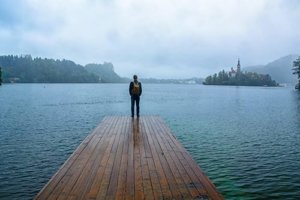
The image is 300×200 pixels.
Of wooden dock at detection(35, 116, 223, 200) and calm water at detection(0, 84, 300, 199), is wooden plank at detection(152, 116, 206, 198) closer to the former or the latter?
wooden dock at detection(35, 116, 223, 200)

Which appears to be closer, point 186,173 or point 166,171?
point 186,173

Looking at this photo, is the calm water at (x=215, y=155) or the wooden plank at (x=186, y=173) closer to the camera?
the wooden plank at (x=186, y=173)

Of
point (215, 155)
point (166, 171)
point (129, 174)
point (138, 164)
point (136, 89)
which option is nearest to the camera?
point (129, 174)

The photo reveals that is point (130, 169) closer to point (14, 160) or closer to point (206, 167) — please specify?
point (206, 167)

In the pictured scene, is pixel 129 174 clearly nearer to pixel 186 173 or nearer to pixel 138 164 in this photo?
pixel 138 164

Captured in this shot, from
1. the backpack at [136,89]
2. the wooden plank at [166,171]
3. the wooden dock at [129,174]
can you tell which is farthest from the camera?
the backpack at [136,89]

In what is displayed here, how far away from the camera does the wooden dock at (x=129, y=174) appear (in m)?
6.86

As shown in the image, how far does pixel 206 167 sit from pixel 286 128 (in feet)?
49.2

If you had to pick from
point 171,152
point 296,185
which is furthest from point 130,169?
point 296,185

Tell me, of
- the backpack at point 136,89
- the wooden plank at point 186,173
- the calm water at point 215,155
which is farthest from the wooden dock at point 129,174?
the backpack at point 136,89

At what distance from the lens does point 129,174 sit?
8.34 metres

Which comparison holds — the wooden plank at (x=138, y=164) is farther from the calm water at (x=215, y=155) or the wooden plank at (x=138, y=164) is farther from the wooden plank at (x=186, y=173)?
the calm water at (x=215, y=155)

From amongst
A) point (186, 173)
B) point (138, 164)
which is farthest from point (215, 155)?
point (186, 173)

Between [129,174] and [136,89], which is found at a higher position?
[136,89]
